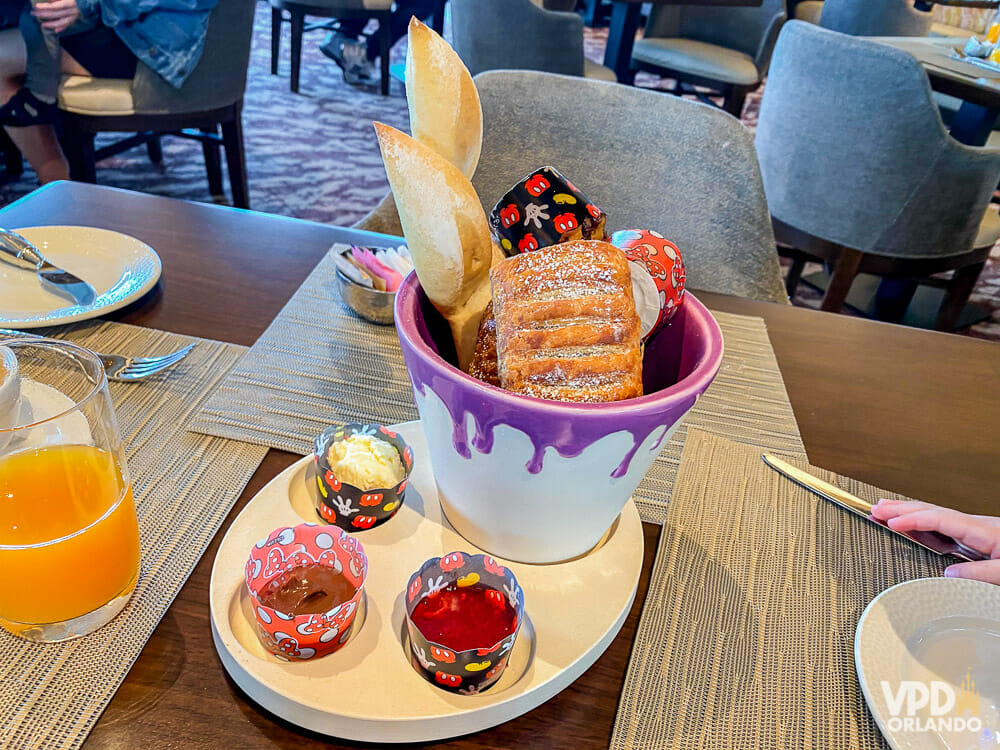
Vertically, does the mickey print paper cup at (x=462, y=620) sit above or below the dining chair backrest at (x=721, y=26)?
above

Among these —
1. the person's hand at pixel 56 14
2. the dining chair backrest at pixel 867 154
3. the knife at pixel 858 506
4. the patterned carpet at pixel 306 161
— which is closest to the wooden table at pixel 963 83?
the dining chair backrest at pixel 867 154

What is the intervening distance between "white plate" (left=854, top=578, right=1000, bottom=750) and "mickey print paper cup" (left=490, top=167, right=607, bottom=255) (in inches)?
12.2

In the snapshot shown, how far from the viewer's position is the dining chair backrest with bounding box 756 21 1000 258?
1.66 metres

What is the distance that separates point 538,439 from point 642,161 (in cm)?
84

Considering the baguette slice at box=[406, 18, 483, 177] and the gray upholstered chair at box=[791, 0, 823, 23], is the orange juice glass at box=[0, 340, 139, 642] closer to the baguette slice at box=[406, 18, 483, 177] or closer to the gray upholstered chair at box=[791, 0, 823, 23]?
the baguette slice at box=[406, 18, 483, 177]

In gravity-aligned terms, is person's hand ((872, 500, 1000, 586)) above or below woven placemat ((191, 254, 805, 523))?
above

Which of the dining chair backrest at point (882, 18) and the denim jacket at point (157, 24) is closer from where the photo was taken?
the denim jacket at point (157, 24)

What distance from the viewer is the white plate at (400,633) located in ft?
1.18

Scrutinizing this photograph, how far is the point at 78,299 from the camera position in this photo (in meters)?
0.70

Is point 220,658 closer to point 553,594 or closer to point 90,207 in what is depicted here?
point 553,594

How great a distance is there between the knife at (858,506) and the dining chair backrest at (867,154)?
1.46 meters

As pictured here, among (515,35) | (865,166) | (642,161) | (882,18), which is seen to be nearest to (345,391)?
(642,161)

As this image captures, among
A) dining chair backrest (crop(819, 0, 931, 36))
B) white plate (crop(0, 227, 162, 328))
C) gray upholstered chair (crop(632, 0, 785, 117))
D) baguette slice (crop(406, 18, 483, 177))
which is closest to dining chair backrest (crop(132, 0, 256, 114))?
white plate (crop(0, 227, 162, 328))

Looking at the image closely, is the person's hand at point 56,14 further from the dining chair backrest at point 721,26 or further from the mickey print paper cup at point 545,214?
the dining chair backrest at point 721,26
